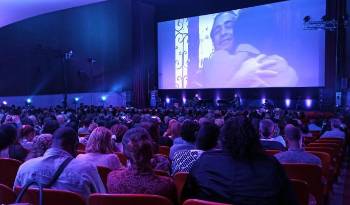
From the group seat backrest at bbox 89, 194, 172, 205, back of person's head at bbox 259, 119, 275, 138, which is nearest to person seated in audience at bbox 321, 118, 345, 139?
back of person's head at bbox 259, 119, 275, 138

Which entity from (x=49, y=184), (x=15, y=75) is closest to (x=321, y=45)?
(x=49, y=184)

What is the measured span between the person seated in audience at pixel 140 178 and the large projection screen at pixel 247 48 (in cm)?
1378

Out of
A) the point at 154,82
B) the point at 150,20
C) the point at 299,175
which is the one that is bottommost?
the point at 299,175

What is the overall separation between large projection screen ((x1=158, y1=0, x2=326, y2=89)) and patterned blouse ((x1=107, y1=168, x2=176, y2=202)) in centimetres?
1384

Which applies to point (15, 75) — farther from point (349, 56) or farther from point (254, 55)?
point (349, 56)

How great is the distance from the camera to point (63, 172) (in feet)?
8.48

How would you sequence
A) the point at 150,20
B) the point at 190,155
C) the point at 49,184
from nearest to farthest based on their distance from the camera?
1. the point at 49,184
2. the point at 190,155
3. the point at 150,20

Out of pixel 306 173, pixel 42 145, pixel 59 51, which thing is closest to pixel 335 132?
pixel 306 173

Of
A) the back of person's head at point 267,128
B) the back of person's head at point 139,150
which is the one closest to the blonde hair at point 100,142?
the back of person's head at point 139,150

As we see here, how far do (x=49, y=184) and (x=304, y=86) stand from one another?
46.3ft

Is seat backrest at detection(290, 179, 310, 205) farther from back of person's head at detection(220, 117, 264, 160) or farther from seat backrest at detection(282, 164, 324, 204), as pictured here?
back of person's head at detection(220, 117, 264, 160)

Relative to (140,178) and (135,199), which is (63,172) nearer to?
(140,178)

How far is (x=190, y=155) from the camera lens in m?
3.13

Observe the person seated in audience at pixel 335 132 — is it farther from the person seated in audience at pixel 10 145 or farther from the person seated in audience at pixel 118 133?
the person seated in audience at pixel 10 145
